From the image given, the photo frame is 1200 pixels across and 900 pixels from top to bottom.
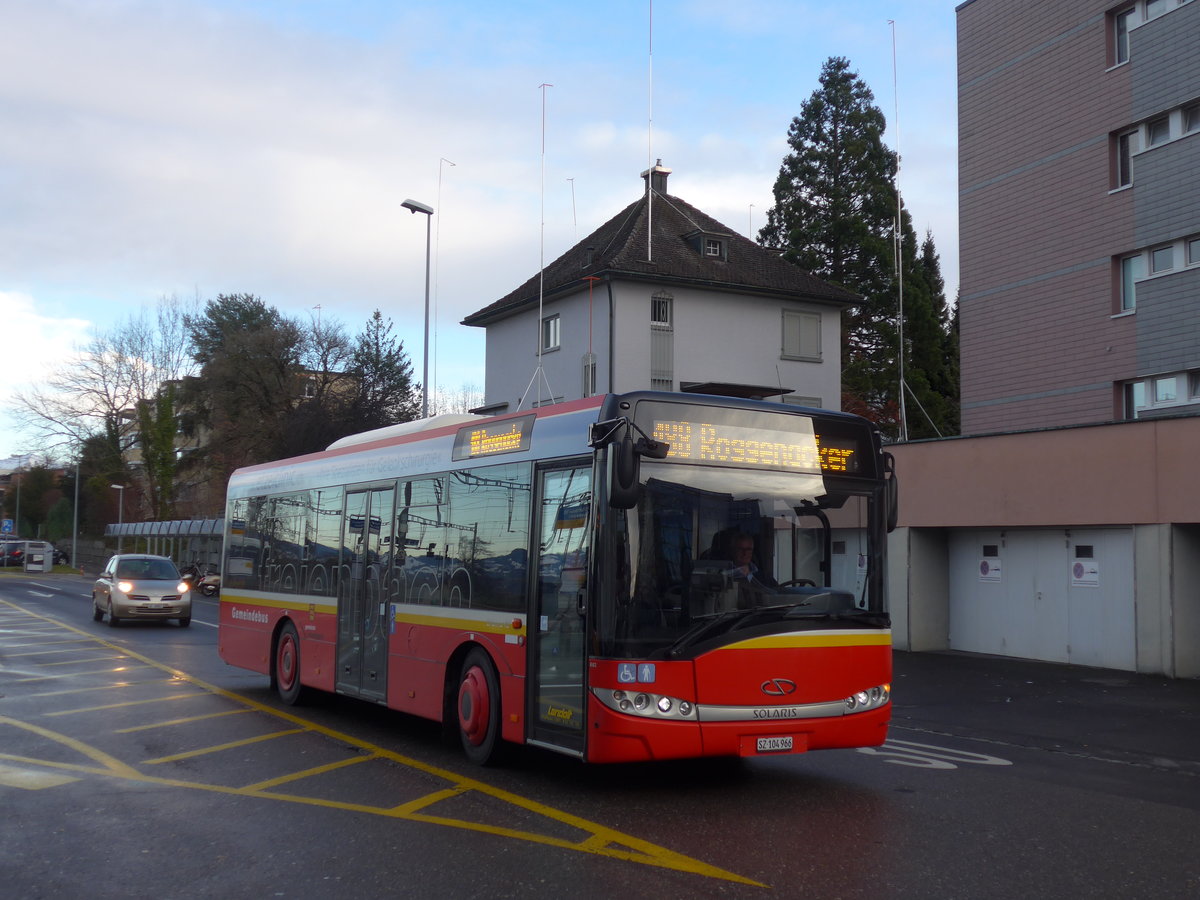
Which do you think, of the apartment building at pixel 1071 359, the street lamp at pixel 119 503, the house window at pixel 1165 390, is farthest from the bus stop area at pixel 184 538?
the house window at pixel 1165 390

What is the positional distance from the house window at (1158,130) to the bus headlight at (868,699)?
2104cm

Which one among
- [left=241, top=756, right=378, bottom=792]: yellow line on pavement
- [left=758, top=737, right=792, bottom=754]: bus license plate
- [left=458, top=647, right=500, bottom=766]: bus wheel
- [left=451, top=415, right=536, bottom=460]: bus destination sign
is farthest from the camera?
[left=451, top=415, right=536, bottom=460]: bus destination sign

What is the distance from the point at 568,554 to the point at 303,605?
597 centimetres

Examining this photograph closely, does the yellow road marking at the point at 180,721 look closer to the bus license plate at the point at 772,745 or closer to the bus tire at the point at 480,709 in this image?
the bus tire at the point at 480,709

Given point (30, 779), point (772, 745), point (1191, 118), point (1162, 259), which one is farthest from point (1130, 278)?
point (30, 779)

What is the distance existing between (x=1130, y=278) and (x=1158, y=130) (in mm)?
3229

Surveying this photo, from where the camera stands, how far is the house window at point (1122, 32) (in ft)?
86.0

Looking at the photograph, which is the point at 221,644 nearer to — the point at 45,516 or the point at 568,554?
the point at 568,554

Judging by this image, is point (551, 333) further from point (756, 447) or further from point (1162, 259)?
point (756, 447)

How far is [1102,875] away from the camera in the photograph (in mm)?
6375

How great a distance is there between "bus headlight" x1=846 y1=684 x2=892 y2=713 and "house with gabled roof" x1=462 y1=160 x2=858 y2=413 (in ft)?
92.8

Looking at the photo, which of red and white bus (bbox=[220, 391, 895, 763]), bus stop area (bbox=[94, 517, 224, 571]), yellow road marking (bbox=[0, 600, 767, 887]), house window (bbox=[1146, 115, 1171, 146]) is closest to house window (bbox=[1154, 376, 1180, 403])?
house window (bbox=[1146, 115, 1171, 146])

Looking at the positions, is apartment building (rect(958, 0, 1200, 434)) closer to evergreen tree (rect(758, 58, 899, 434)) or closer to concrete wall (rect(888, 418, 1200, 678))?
concrete wall (rect(888, 418, 1200, 678))

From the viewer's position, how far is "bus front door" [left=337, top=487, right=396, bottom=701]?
11453 millimetres
